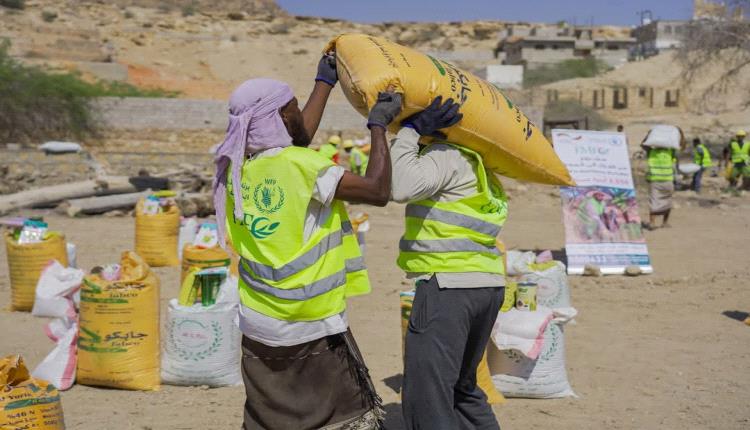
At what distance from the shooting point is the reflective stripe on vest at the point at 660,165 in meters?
10.7

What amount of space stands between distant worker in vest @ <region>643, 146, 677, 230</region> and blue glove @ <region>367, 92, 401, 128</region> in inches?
347

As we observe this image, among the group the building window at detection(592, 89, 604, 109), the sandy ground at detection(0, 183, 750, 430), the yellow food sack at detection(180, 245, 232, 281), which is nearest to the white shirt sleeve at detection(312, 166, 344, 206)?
the sandy ground at detection(0, 183, 750, 430)

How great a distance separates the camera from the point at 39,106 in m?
22.5

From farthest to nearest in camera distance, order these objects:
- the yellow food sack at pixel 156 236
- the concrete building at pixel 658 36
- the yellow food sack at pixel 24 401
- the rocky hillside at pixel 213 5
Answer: the concrete building at pixel 658 36, the rocky hillside at pixel 213 5, the yellow food sack at pixel 156 236, the yellow food sack at pixel 24 401

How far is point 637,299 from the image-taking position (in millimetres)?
7316

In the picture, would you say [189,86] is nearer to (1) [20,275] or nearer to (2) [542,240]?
(2) [542,240]

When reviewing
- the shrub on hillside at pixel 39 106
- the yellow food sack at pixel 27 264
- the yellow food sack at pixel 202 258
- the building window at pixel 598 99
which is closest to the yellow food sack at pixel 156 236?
the yellow food sack at pixel 27 264

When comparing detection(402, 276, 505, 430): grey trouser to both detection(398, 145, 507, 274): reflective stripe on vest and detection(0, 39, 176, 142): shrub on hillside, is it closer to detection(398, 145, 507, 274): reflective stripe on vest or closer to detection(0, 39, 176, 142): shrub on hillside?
detection(398, 145, 507, 274): reflective stripe on vest

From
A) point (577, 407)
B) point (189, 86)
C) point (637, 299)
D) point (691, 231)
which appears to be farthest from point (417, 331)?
point (189, 86)

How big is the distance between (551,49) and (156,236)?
150 feet

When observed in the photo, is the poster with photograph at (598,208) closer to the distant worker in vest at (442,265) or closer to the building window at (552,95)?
the distant worker in vest at (442,265)

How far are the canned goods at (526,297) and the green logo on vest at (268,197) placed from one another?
2341mm

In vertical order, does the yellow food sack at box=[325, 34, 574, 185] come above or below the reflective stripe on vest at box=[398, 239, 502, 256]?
above

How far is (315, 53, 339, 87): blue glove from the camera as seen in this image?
3199mm
